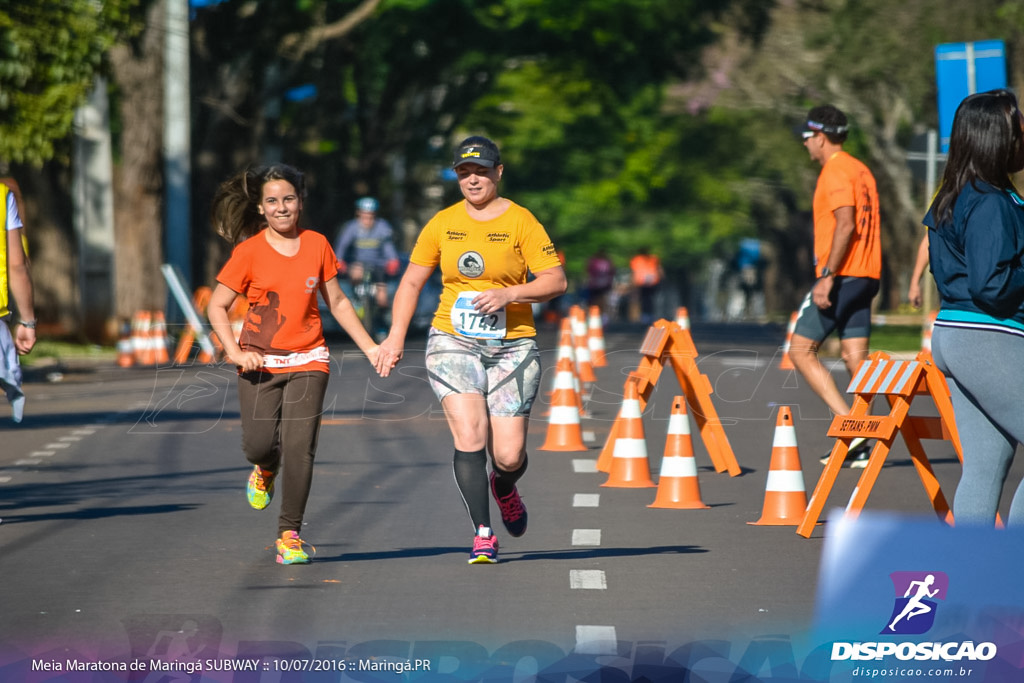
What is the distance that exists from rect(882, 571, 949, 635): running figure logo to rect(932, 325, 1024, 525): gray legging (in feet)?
4.09

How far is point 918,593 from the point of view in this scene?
5.00m

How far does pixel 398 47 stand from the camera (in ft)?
115

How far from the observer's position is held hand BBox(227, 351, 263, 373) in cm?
794

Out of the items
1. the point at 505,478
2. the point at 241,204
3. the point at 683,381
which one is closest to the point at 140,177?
the point at 683,381

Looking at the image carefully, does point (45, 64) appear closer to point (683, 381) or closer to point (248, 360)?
point (683, 381)

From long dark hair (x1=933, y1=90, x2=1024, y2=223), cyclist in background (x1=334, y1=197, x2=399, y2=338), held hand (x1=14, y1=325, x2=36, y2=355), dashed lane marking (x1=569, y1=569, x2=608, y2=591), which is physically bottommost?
dashed lane marking (x1=569, y1=569, x2=608, y2=591)

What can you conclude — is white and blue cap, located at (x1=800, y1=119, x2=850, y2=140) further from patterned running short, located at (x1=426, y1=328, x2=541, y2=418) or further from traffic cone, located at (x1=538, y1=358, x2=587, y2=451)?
patterned running short, located at (x1=426, y1=328, x2=541, y2=418)

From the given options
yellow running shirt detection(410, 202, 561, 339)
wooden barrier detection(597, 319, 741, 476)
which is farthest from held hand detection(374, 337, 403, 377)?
wooden barrier detection(597, 319, 741, 476)

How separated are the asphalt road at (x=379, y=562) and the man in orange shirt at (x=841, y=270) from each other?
28.7 inches

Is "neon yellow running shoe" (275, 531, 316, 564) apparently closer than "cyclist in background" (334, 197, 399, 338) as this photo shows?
Yes

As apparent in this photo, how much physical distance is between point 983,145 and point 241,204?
3.47 m

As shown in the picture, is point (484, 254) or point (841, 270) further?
point (841, 270)

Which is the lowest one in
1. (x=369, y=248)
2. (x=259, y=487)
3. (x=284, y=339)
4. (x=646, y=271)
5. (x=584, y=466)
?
(x=584, y=466)

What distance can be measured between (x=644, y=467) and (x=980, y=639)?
20.2 ft
